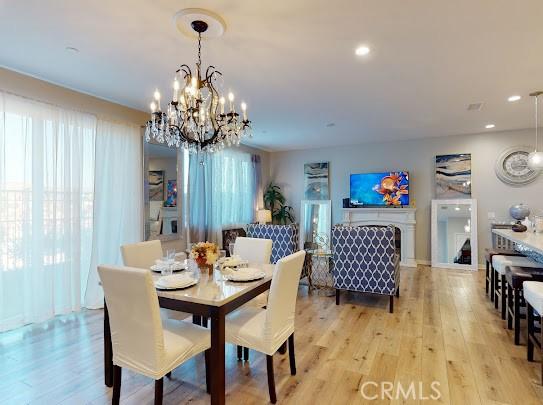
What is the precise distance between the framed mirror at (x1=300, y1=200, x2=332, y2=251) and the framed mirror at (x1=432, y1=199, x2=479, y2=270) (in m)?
2.24

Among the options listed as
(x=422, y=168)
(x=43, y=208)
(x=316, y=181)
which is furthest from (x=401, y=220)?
(x=43, y=208)

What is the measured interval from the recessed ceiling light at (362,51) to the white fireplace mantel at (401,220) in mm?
4318

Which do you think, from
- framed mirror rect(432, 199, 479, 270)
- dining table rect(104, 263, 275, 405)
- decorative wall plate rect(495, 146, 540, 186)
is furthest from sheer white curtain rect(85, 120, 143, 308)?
decorative wall plate rect(495, 146, 540, 186)

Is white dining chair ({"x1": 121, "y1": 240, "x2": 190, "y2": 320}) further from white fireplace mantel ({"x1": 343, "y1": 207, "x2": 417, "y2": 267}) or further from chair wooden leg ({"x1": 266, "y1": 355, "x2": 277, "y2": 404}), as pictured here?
white fireplace mantel ({"x1": 343, "y1": 207, "x2": 417, "y2": 267})

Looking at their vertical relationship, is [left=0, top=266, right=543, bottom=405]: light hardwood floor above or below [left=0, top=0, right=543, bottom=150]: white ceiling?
below

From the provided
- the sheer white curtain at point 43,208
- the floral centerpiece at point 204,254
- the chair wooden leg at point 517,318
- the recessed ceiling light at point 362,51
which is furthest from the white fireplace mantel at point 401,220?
the sheer white curtain at point 43,208

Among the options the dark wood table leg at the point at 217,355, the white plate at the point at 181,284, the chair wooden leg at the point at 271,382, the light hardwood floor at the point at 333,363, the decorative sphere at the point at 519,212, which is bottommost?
the light hardwood floor at the point at 333,363

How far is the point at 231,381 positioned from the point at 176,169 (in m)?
3.54

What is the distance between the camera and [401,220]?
20.9ft

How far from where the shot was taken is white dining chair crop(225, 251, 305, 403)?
1.93 meters

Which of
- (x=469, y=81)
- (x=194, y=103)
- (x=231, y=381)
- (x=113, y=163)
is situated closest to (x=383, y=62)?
(x=469, y=81)

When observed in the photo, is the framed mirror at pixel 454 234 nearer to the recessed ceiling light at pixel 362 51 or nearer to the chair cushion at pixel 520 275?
the chair cushion at pixel 520 275

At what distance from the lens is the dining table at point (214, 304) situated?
175 cm

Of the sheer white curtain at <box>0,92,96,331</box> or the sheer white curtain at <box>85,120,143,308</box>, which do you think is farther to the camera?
the sheer white curtain at <box>85,120,143,308</box>
